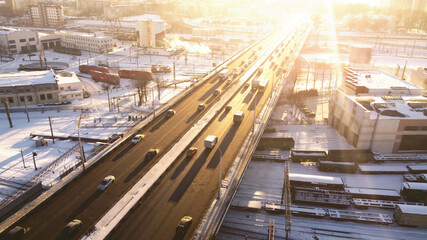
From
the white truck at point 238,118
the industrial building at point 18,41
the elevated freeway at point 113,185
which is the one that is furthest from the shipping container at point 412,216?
the industrial building at point 18,41

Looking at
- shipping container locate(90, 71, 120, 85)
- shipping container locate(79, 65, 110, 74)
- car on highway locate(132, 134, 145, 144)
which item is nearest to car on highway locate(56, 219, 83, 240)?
car on highway locate(132, 134, 145, 144)

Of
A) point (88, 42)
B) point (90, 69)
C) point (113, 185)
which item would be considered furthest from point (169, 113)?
point (88, 42)

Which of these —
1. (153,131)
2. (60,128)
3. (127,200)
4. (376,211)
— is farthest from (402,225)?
(60,128)

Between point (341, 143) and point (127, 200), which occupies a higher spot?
point (127, 200)

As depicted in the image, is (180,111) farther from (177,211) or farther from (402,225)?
(402,225)

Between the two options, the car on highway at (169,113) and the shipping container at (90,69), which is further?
the shipping container at (90,69)

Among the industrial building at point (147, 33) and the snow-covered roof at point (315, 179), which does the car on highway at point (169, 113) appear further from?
the industrial building at point (147, 33)
